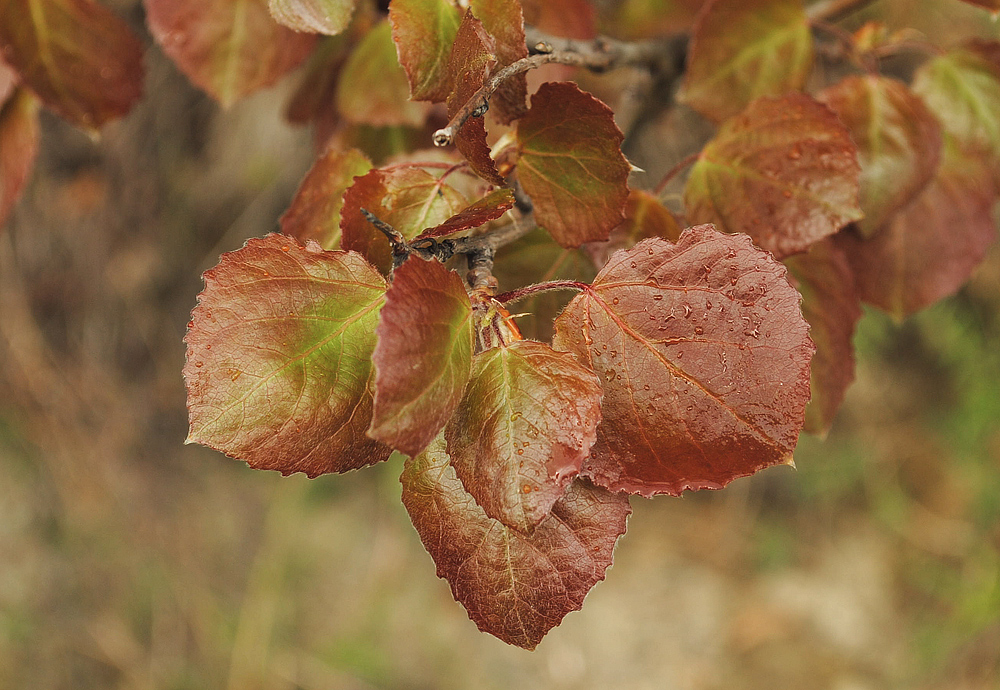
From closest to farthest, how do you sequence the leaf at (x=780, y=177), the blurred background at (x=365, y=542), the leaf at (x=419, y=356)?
1. the leaf at (x=419, y=356)
2. the leaf at (x=780, y=177)
3. the blurred background at (x=365, y=542)

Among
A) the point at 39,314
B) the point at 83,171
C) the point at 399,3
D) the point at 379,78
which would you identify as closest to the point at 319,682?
the point at 39,314

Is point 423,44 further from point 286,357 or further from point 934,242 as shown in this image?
point 934,242

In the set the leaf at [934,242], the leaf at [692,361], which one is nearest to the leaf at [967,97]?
the leaf at [934,242]

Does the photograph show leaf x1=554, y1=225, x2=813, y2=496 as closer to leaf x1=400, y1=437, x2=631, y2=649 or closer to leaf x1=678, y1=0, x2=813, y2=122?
leaf x1=400, y1=437, x2=631, y2=649

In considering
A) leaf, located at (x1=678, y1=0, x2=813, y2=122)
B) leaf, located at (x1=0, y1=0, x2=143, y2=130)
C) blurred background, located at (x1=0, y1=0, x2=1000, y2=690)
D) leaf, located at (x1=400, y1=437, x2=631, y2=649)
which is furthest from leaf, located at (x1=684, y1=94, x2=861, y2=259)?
blurred background, located at (x1=0, y1=0, x2=1000, y2=690)

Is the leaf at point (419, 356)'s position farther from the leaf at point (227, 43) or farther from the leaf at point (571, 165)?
the leaf at point (227, 43)

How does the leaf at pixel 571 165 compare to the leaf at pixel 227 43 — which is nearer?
the leaf at pixel 571 165

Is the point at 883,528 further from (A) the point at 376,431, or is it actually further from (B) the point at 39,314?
(B) the point at 39,314
